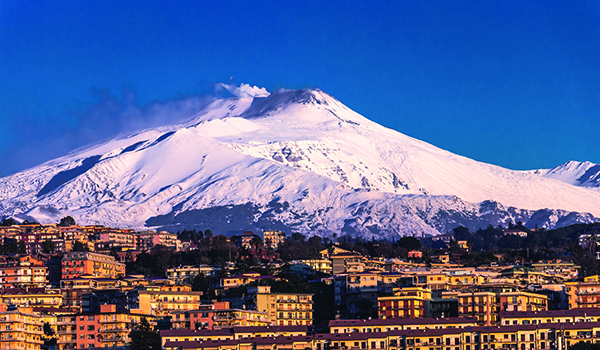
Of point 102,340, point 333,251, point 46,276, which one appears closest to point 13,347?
point 102,340

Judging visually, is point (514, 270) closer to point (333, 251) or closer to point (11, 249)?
point (333, 251)

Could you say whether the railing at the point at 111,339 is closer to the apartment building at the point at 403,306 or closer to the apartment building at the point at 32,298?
the apartment building at the point at 32,298

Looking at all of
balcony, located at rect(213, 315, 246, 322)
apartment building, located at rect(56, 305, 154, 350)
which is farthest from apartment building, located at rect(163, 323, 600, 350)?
balcony, located at rect(213, 315, 246, 322)

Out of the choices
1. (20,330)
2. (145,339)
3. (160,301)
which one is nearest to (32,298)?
(160,301)

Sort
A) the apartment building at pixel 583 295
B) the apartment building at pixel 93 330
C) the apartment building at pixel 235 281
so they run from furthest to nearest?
the apartment building at pixel 235 281 → the apartment building at pixel 583 295 → the apartment building at pixel 93 330

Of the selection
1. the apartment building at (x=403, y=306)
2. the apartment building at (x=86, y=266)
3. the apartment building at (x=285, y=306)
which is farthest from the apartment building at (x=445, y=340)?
the apartment building at (x=86, y=266)

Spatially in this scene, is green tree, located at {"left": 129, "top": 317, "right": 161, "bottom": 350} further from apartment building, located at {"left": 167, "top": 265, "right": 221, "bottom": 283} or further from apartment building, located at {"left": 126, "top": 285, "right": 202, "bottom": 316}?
apartment building, located at {"left": 167, "top": 265, "right": 221, "bottom": 283}
